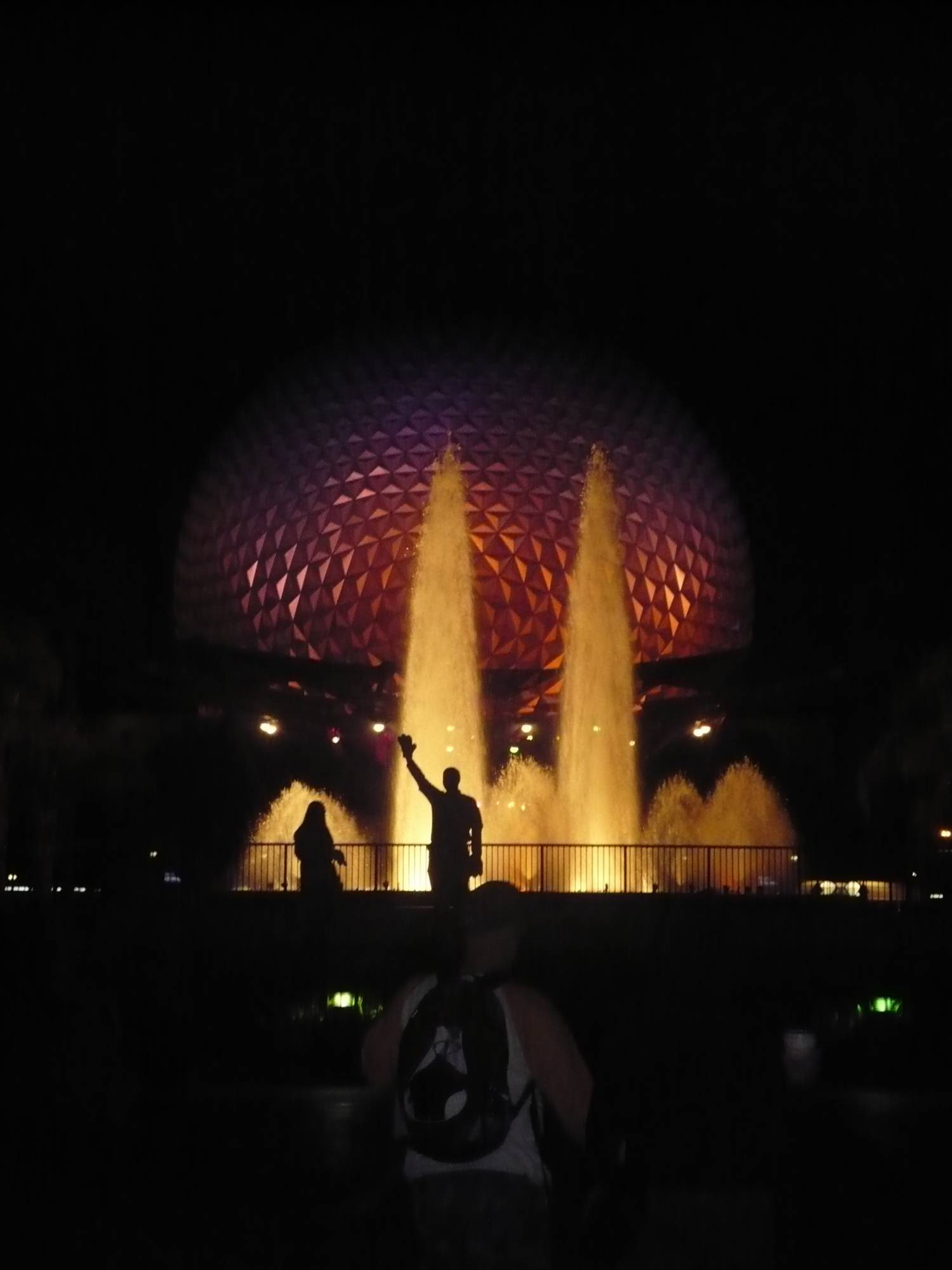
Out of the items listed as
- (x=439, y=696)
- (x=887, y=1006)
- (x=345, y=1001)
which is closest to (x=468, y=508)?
(x=439, y=696)

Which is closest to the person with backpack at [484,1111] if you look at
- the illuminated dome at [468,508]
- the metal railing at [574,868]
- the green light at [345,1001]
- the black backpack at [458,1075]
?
the black backpack at [458,1075]

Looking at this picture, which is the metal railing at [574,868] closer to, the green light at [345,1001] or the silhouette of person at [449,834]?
the silhouette of person at [449,834]

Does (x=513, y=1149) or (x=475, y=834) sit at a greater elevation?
(x=475, y=834)

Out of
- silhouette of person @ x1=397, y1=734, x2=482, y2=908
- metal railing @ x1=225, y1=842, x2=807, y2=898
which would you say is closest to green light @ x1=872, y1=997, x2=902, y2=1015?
silhouette of person @ x1=397, y1=734, x2=482, y2=908

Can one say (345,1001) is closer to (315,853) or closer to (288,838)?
(315,853)

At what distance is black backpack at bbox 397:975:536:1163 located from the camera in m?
4.38

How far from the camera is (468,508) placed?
40.4m

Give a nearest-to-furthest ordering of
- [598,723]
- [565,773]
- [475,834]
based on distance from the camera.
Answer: [475,834]
[565,773]
[598,723]

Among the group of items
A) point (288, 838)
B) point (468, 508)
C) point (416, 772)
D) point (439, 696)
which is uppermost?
point (468, 508)

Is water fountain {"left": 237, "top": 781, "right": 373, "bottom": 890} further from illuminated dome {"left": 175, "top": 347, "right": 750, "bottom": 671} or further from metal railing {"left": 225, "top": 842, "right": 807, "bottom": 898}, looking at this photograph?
illuminated dome {"left": 175, "top": 347, "right": 750, "bottom": 671}

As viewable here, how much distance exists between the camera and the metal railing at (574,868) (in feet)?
66.0

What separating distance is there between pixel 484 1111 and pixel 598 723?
68.1 ft

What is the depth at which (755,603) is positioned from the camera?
137 ft

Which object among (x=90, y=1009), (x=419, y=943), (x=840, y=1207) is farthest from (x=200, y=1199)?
(x=419, y=943)
